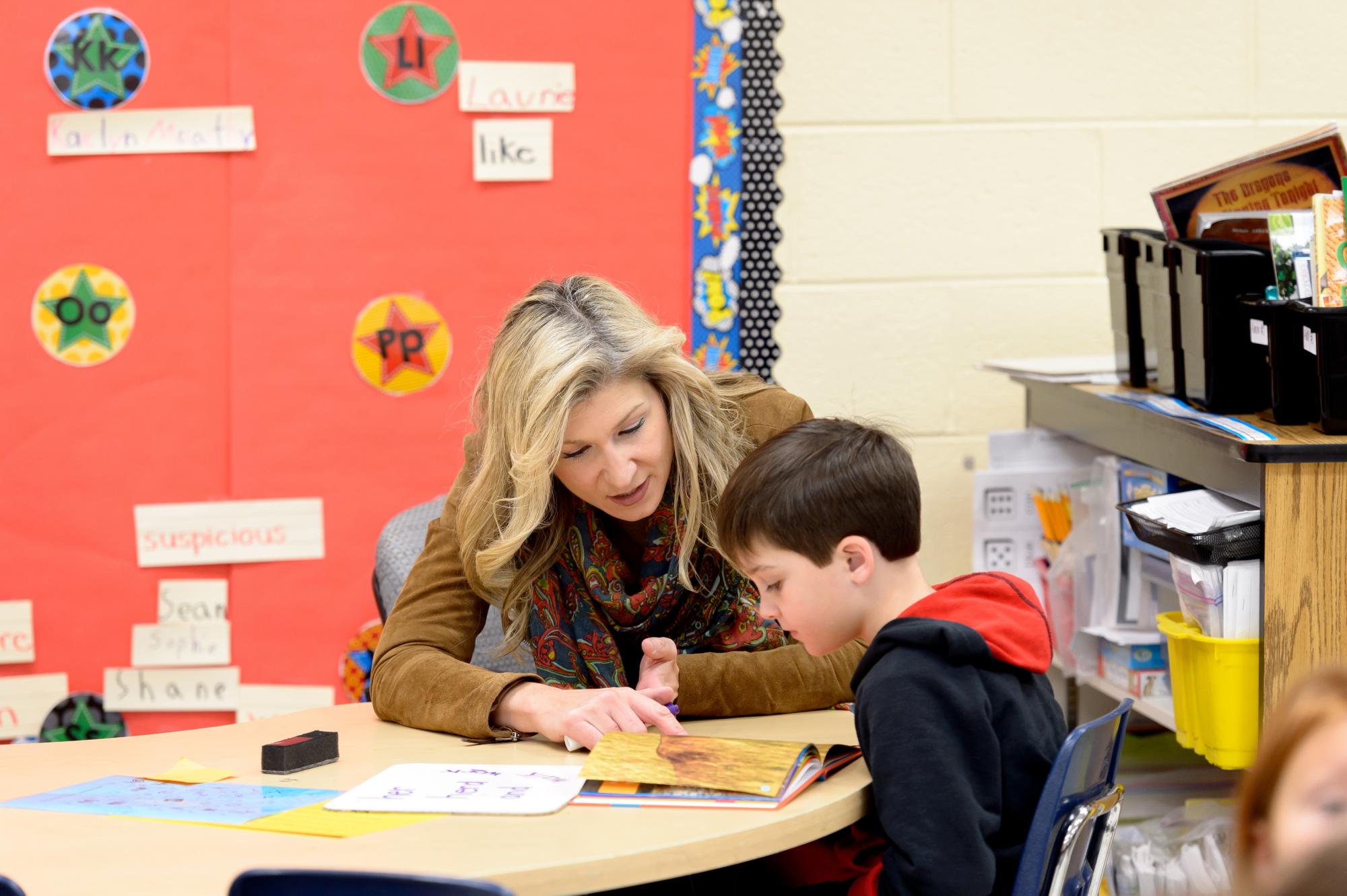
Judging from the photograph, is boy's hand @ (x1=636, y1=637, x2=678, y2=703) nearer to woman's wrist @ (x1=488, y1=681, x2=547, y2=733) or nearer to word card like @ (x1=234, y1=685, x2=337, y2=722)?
woman's wrist @ (x1=488, y1=681, x2=547, y2=733)

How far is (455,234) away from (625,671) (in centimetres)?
112

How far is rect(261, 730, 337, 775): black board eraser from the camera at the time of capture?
1.45 m

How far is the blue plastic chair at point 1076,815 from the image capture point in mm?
1271

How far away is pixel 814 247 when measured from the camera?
8.84 feet

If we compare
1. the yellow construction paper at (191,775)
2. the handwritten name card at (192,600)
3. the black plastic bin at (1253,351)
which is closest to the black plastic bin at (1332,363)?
the black plastic bin at (1253,351)

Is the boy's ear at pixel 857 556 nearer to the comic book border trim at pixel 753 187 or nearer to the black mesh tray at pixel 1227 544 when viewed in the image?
the black mesh tray at pixel 1227 544

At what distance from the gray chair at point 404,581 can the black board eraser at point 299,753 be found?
0.53 meters

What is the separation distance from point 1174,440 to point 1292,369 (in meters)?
0.23

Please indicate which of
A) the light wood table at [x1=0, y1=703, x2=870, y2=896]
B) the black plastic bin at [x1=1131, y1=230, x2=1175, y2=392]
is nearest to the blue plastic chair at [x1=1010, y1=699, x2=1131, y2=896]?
the light wood table at [x1=0, y1=703, x2=870, y2=896]

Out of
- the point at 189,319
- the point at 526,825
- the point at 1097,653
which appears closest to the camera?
the point at 526,825

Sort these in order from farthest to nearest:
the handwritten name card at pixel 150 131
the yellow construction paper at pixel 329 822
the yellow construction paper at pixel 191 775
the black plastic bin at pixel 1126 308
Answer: the handwritten name card at pixel 150 131
the black plastic bin at pixel 1126 308
the yellow construction paper at pixel 191 775
the yellow construction paper at pixel 329 822

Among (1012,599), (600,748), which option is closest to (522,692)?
(600,748)

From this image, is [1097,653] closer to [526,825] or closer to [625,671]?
[625,671]

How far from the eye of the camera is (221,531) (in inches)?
101
